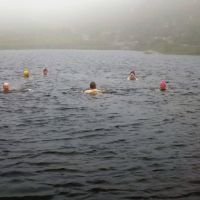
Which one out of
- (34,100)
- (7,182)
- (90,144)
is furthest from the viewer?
(34,100)

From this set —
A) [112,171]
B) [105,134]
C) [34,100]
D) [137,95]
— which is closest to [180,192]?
[112,171]

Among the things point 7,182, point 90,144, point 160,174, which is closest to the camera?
point 7,182

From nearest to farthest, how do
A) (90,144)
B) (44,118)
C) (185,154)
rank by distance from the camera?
(185,154), (90,144), (44,118)

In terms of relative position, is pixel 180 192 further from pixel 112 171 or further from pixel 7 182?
pixel 7 182

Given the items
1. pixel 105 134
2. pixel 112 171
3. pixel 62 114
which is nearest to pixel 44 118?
pixel 62 114

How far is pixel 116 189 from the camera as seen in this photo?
52.1 feet

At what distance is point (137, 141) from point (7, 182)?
853cm

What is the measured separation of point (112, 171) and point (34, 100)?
20.6 metres

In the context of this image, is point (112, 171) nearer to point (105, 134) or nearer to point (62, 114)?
point (105, 134)

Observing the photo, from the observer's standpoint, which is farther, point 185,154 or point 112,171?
point 185,154

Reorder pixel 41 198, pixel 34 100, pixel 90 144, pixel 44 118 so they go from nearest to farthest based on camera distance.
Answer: pixel 41 198 → pixel 90 144 → pixel 44 118 → pixel 34 100

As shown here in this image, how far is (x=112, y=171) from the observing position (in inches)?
699

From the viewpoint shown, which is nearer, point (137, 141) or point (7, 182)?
point (7, 182)

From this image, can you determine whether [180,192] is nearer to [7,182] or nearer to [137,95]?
[7,182]
